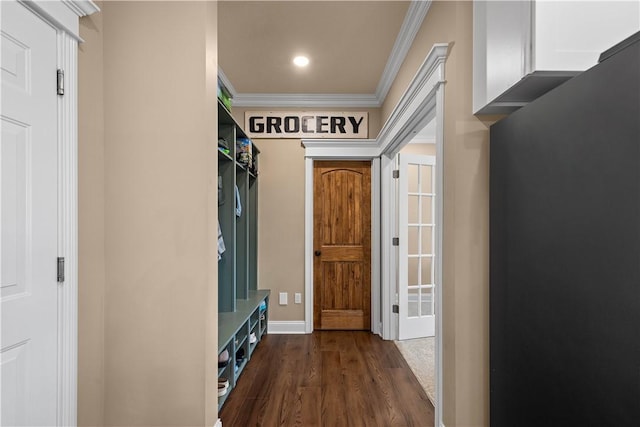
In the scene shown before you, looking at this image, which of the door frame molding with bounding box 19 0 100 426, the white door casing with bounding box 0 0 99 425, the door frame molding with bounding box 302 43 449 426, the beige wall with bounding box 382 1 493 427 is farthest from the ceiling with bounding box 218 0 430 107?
the white door casing with bounding box 0 0 99 425

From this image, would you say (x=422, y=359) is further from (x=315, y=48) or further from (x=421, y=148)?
(x=421, y=148)

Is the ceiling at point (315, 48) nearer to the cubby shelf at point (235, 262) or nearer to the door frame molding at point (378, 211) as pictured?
the door frame molding at point (378, 211)

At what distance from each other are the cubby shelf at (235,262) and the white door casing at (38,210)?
0.95m

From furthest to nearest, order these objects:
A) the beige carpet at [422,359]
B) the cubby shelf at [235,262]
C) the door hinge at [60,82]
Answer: the beige carpet at [422,359] < the cubby shelf at [235,262] < the door hinge at [60,82]

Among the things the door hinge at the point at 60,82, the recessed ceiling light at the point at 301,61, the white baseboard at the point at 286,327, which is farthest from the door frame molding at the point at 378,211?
the door hinge at the point at 60,82

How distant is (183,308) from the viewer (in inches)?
66.5

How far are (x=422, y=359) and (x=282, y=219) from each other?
6.74 feet

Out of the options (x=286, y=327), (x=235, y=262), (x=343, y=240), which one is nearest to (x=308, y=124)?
(x=343, y=240)

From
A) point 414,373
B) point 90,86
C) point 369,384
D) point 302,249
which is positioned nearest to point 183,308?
point 90,86

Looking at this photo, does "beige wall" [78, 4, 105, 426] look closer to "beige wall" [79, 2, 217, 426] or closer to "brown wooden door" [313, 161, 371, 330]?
"beige wall" [79, 2, 217, 426]

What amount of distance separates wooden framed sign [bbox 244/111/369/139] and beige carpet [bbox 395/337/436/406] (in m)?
2.32

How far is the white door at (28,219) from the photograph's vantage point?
121 cm

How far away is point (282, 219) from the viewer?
411 cm

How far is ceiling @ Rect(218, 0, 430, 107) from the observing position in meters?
2.39
